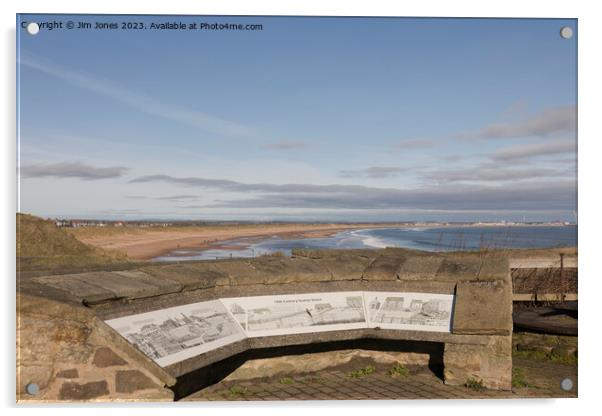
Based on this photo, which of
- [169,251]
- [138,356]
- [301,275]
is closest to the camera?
[138,356]

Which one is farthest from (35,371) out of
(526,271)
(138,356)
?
(526,271)

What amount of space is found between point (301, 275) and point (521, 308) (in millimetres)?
3723

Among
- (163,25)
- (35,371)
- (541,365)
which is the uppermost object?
(163,25)

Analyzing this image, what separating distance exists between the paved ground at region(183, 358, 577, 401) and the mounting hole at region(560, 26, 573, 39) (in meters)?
3.22

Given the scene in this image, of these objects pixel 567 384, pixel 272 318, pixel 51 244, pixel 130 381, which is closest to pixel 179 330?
pixel 130 381

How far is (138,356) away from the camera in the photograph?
4441 millimetres

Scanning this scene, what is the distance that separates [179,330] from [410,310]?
225 cm

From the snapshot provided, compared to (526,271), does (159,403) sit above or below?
below

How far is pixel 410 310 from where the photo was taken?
5766 millimetres

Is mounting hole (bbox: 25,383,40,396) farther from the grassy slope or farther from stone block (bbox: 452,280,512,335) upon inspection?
the grassy slope

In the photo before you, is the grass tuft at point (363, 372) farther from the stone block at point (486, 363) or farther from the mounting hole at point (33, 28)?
the mounting hole at point (33, 28)

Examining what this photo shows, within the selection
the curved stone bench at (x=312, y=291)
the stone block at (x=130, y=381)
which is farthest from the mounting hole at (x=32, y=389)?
the stone block at (x=130, y=381)

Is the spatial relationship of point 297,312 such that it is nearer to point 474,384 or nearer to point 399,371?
point 399,371
